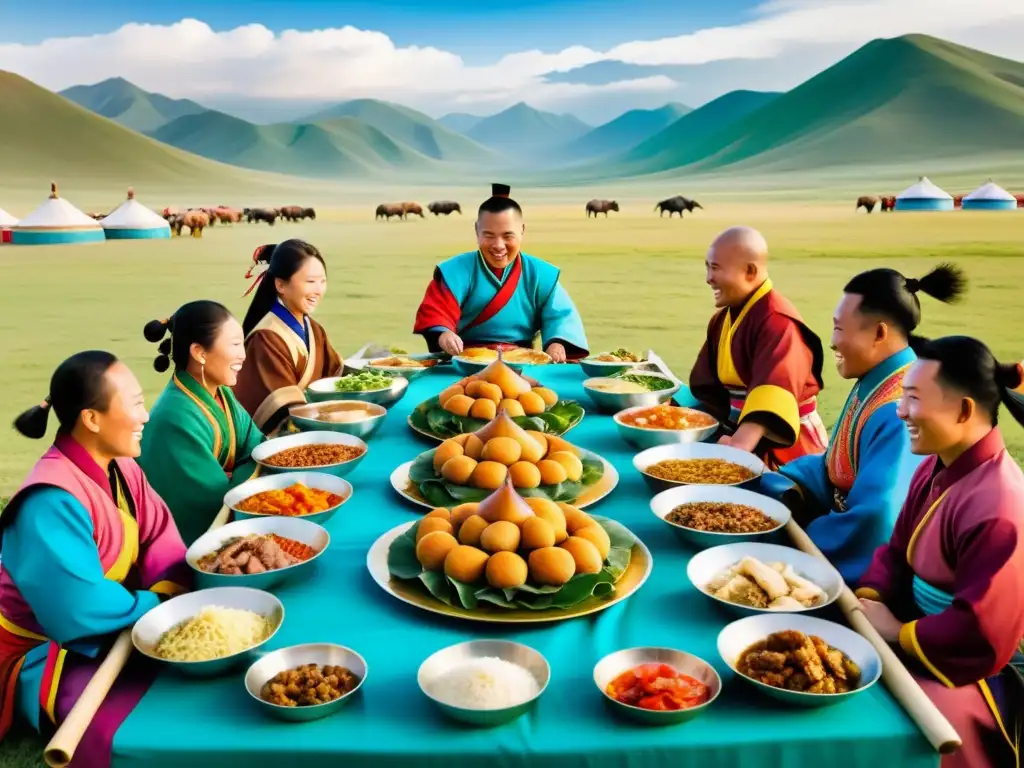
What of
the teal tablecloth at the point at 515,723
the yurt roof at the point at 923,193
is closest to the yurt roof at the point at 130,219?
the teal tablecloth at the point at 515,723

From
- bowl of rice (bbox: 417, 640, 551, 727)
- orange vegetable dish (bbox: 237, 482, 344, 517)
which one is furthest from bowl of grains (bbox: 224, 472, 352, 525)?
bowl of rice (bbox: 417, 640, 551, 727)

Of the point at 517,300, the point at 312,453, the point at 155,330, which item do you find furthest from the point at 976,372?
the point at 517,300

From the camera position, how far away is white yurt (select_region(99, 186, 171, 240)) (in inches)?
1072

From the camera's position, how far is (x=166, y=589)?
2.34 metres

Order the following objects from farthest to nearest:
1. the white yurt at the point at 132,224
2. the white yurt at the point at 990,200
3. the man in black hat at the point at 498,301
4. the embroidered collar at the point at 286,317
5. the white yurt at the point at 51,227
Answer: the white yurt at the point at 990,200 < the white yurt at the point at 132,224 < the white yurt at the point at 51,227 < the man in black hat at the point at 498,301 < the embroidered collar at the point at 286,317

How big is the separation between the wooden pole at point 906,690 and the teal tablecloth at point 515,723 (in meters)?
0.02

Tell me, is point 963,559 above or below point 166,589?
above

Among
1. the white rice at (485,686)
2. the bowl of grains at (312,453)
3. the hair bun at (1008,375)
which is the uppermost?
the hair bun at (1008,375)

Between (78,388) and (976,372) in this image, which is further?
(78,388)

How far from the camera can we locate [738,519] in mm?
2600

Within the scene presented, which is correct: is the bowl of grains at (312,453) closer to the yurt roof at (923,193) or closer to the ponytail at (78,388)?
the ponytail at (78,388)

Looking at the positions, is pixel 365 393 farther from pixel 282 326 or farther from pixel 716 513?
pixel 716 513

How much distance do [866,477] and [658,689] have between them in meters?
1.58

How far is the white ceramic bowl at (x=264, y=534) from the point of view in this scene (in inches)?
87.3
